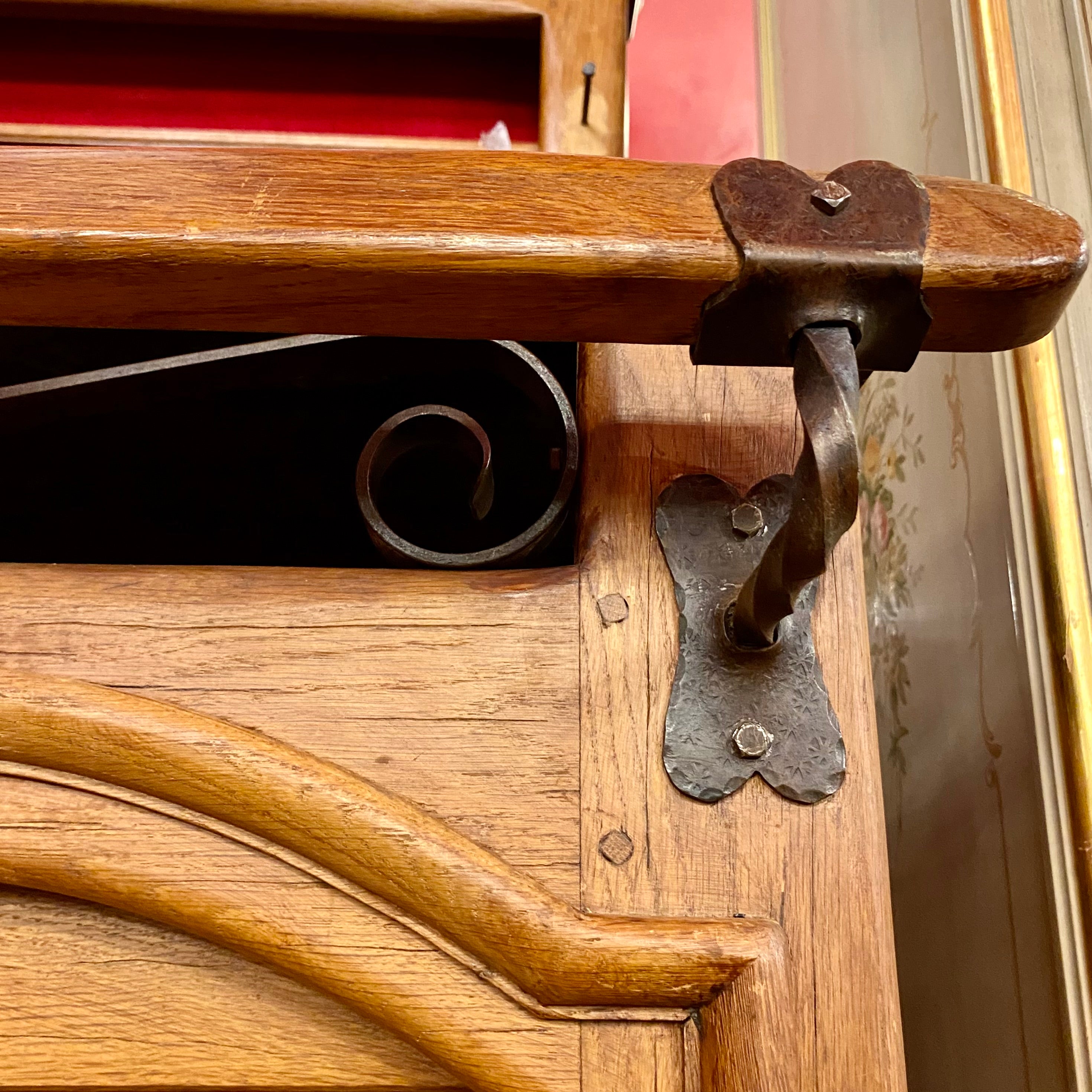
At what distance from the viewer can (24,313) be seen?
526 mm

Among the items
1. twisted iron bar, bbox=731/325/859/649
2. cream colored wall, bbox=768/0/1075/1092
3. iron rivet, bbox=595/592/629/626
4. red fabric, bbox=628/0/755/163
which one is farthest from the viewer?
red fabric, bbox=628/0/755/163

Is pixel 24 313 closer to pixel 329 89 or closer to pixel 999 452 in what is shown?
pixel 329 89

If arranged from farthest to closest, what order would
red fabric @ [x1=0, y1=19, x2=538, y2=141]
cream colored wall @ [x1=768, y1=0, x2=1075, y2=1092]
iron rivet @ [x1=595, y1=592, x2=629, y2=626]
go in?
red fabric @ [x1=0, y1=19, x2=538, y2=141], cream colored wall @ [x1=768, y1=0, x2=1075, y2=1092], iron rivet @ [x1=595, y1=592, x2=629, y2=626]

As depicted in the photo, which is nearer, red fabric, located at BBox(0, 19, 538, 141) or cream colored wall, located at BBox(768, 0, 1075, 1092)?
cream colored wall, located at BBox(768, 0, 1075, 1092)

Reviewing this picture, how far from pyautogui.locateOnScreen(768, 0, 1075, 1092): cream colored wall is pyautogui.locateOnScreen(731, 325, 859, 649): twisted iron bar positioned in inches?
11.5

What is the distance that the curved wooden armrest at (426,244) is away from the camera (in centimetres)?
48

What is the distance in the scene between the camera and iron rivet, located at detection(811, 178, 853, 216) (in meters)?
0.49

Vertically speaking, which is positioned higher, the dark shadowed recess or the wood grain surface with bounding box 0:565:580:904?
the dark shadowed recess

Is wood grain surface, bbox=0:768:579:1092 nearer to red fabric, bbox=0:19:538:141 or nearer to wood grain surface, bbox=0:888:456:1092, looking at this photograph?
wood grain surface, bbox=0:888:456:1092

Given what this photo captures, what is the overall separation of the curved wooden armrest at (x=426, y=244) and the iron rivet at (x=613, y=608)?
14 cm

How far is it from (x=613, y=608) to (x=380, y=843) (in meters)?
0.17

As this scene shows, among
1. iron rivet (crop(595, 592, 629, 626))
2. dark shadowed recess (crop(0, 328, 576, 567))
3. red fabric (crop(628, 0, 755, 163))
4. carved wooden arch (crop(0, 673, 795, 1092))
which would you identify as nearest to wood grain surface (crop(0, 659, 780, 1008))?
carved wooden arch (crop(0, 673, 795, 1092))

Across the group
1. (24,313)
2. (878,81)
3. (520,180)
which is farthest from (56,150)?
(878,81)

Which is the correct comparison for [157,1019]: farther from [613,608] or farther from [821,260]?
[821,260]
